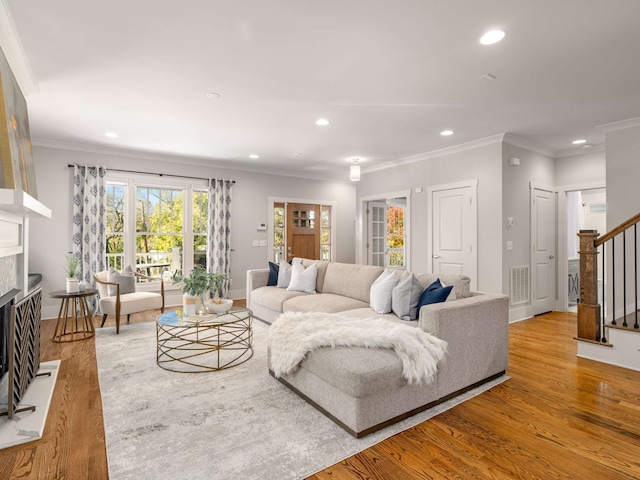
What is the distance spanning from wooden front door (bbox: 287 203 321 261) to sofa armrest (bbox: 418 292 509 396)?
16.0 ft

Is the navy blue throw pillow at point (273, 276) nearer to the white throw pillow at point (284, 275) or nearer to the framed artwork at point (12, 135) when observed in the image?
the white throw pillow at point (284, 275)

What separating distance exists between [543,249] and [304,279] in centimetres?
392

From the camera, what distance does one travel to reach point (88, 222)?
539cm

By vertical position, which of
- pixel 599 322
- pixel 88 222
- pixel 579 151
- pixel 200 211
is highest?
pixel 579 151

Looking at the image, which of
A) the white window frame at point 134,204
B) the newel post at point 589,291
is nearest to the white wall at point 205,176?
the white window frame at point 134,204

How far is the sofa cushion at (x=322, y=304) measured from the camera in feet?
12.6

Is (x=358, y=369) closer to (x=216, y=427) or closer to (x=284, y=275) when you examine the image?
(x=216, y=427)

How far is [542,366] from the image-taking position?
335 cm

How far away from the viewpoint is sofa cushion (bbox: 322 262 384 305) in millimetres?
4145

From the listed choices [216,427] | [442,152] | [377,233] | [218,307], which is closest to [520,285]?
[442,152]

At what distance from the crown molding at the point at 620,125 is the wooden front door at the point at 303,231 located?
5.08m

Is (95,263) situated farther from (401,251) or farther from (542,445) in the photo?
(401,251)

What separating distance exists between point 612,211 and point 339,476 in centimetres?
477

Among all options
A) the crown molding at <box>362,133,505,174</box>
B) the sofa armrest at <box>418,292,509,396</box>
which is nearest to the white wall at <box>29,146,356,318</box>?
the crown molding at <box>362,133,505,174</box>
